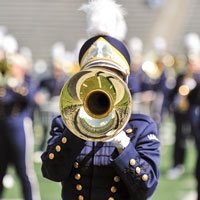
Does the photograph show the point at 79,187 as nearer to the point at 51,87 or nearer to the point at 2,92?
the point at 2,92

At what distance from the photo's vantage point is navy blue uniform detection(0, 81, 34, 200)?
197 inches

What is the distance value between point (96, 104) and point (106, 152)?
0.30 metres

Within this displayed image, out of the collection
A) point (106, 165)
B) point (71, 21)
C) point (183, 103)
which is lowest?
point (106, 165)

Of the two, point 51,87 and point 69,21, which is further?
point 69,21

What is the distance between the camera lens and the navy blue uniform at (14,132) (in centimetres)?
500

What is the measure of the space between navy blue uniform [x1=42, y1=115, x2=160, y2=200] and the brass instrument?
0.11 m

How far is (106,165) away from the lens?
237 centimetres

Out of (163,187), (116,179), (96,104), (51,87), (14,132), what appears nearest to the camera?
(96,104)

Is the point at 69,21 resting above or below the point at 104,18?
above

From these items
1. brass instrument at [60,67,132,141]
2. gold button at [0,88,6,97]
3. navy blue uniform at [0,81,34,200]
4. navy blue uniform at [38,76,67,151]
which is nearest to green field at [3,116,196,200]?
navy blue uniform at [0,81,34,200]

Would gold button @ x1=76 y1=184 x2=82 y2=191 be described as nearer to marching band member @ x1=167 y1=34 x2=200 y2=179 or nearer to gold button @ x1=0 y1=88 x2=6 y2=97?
gold button @ x1=0 y1=88 x2=6 y2=97

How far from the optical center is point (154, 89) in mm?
10336

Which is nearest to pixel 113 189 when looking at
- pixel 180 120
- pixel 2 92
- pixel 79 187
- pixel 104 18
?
pixel 79 187

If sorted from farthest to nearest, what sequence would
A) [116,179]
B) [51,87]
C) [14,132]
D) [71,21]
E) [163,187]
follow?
[71,21] → [51,87] → [163,187] → [14,132] → [116,179]
